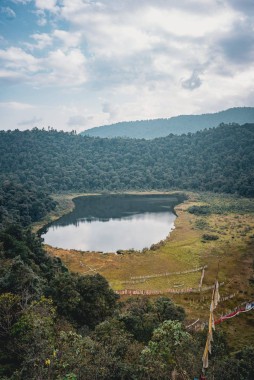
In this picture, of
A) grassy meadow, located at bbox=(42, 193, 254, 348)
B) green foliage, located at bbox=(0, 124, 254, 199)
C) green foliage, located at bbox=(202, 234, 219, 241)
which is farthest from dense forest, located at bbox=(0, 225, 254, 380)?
Result: green foliage, located at bbox=(0, 124, 254, 199)

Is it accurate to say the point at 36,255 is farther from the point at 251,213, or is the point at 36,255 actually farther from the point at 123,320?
the point at 251,213

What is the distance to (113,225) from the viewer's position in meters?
95.2

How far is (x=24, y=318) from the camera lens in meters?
20.1

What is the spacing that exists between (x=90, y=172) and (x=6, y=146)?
56765 millimetres

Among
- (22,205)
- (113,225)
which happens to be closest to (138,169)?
(113,225)

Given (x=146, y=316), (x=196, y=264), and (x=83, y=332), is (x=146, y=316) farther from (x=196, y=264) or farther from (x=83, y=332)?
(x=196, y=264)

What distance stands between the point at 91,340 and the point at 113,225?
7466 centimetres

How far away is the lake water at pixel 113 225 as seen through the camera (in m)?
77.6

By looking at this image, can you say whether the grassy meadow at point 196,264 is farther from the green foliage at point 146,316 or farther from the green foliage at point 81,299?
the green foliage at point 81,299

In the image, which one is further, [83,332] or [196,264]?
[196,264]

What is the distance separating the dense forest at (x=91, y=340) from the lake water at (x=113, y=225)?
1586 inches

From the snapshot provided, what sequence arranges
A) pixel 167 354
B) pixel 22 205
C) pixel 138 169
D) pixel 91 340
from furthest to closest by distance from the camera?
pixel 138 169
pixel 22 205
pixel 91 340
pixel 167 354

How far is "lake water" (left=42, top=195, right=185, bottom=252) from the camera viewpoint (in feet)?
254

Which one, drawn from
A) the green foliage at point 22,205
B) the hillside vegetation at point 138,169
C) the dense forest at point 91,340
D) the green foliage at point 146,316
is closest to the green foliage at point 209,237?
the green foliage at point 146,316
